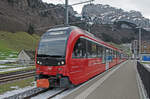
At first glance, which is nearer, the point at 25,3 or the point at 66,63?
the point at 66,63

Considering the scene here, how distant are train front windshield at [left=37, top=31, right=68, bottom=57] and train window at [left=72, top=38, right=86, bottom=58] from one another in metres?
0.74

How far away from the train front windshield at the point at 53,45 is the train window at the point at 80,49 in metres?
0.74

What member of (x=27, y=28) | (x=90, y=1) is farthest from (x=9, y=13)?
(x=90, y=1)

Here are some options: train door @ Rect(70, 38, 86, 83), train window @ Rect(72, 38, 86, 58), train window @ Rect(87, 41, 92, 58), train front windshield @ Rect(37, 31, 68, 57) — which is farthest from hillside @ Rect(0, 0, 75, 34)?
train front windshield @ Rect(37, 31, 68, 57)

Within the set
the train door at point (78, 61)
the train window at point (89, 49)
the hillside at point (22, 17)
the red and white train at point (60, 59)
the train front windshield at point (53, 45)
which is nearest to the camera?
the red and white train at point (60, 59)

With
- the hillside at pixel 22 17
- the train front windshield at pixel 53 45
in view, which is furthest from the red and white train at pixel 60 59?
the hillside at pixel 22 17

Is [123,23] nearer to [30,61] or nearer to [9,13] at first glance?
[9,13]

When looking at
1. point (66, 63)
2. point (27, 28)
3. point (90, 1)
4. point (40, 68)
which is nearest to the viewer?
point (66, 63)

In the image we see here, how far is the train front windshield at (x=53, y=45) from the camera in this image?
28.3 feet

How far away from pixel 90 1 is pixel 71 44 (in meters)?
7.37

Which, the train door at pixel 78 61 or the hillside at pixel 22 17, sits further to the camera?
the hillside at pixel 22 17

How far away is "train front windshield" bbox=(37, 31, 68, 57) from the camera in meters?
8.63

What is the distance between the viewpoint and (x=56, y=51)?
8664 millimetres

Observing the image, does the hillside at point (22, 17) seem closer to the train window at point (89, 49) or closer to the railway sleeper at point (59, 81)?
the train window at point (89, 49)
